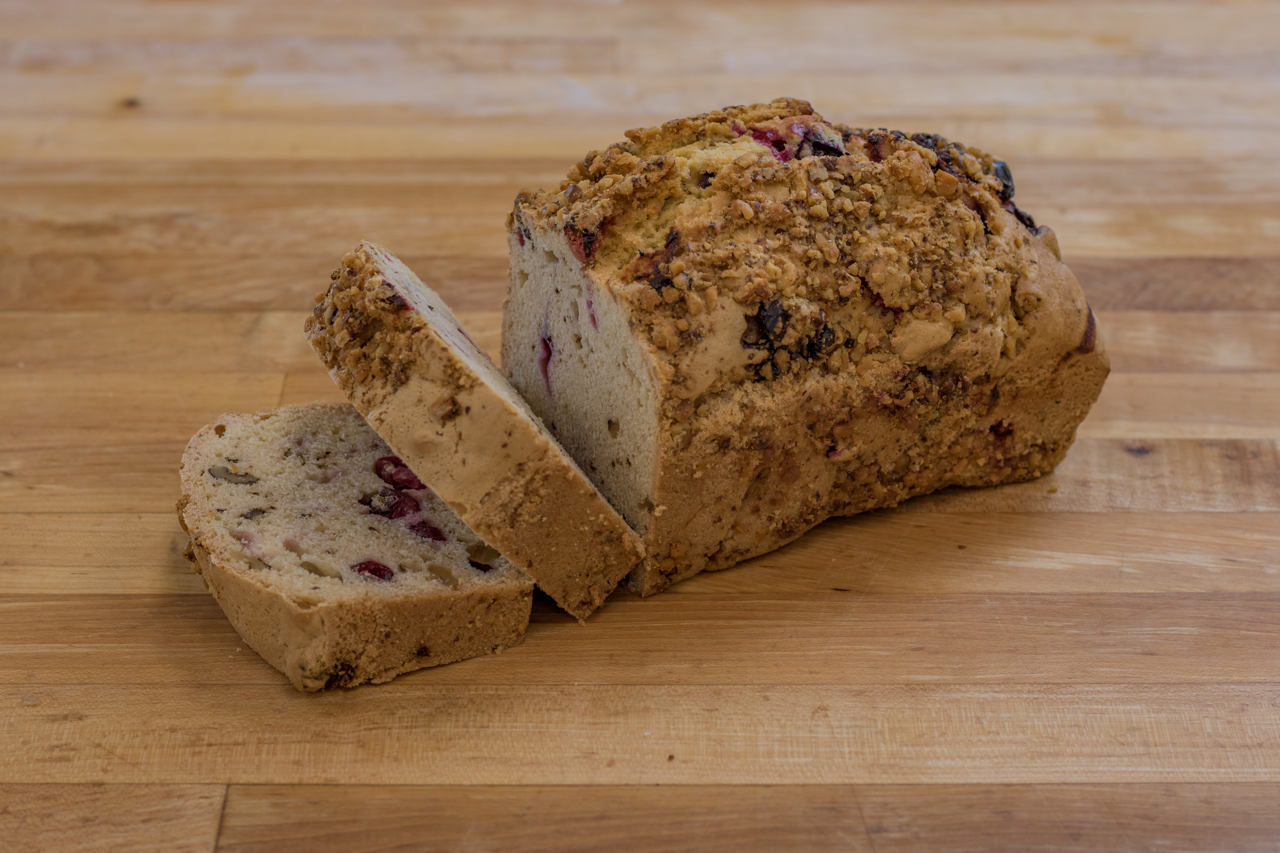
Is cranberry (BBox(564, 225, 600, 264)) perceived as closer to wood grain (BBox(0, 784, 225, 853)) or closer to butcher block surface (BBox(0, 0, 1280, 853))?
butcher block surface (BBox(0, 0, 1280, 853))

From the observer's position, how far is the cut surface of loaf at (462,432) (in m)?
2.49

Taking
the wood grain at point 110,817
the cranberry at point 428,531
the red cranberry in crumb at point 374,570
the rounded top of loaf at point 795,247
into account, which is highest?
the rounded top of loaf at point 795,247

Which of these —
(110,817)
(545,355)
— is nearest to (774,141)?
(545,355)

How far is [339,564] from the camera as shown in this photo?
2623 millimetres

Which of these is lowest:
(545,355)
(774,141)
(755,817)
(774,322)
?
(755,817)

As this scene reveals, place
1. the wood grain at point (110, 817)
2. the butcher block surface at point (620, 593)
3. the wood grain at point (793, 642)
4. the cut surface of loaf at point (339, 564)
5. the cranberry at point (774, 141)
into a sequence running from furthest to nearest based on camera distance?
the cranberry at point (774, 141), the wood grain at point (793, 642), the cut surface of loaf at point (339, 564), the butcher block surface at point (620, 593), the wood grain at point (110, 817)

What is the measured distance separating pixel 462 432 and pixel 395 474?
462 millimetres

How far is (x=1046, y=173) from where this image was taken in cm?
477

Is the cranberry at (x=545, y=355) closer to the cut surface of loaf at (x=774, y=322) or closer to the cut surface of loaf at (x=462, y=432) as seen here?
the cut surface of loaf at (x=774, y=322)

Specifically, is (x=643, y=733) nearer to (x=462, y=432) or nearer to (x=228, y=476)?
(x=462, y=432)

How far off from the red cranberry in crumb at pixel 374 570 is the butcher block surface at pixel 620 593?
0.22 meters

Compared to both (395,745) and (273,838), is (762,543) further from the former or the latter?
(273,838)

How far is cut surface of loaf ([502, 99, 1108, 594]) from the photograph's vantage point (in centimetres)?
261

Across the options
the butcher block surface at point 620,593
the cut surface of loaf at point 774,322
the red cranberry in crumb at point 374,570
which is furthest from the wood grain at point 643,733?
the cut surface of loaf at point 774,322
